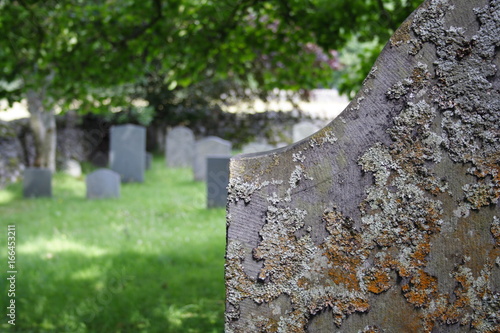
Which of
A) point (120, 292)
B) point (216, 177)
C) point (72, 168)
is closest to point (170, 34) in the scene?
point (120, 292)

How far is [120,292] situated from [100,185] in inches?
244

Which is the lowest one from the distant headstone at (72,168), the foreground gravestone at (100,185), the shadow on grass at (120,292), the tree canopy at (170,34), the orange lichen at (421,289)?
the shadow on grass at (120,292)

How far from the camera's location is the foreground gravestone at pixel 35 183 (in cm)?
1145

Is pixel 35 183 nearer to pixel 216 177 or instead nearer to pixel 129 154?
pixel 129 154

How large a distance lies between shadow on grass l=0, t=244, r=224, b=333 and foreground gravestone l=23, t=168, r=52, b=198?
15.7 ft

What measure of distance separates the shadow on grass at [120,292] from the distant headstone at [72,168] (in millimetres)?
7793

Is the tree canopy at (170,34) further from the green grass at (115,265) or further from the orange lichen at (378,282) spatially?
the orange lichen at (378,282)

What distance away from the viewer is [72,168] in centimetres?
1468

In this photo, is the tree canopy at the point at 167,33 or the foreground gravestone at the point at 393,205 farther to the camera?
the tree canopy at the point at 167,33

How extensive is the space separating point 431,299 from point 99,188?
1074cm

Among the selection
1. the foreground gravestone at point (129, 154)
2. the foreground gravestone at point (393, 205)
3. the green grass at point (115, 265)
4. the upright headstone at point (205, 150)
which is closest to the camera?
the foreground gravestone at point (393, 205)

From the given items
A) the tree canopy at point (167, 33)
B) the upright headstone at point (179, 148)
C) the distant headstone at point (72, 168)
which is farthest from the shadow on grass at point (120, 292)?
the upright headstone at point (179, 148)

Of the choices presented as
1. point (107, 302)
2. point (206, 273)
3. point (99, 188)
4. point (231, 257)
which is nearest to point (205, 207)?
point (99, 188)

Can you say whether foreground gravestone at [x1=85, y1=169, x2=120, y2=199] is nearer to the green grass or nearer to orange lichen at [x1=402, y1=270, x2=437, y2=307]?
the green grass
